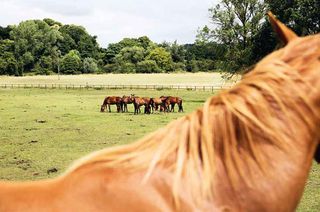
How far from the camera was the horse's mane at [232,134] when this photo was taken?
A: 162 centimetres

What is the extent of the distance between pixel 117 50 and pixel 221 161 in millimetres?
96617

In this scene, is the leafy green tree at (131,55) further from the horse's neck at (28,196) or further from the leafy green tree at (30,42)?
the horse's neck at (28,196)

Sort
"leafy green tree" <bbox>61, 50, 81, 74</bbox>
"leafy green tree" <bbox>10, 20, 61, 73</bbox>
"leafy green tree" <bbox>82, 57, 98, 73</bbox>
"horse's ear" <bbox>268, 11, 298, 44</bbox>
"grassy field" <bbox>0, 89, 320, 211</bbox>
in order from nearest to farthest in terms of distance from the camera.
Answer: "horse's ear" <bbox>268, 11, 298, 44</bbox>, "grassy field" <bbox>0, 89, 320, 211</bbox>, "leafy green tree" <bbox>10, 20, 61, 73</bbox>, "leafy green tree" <bbox>61, 50, 81, 74</bbox>, "leafy green tree" <bbox>82, 57, 98, 73</bbox>

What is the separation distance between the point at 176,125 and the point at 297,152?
47 cm

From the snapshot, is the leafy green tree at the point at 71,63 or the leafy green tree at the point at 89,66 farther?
the leafy green tree at the point at 89,66

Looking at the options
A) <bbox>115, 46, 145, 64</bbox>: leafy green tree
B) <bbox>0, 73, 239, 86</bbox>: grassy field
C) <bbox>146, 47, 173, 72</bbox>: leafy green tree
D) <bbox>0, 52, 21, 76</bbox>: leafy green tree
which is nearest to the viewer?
<bbox>0, 73, 239, 86</bbox>: grassy field

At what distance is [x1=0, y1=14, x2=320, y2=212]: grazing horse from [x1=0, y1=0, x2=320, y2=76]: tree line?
3516cm

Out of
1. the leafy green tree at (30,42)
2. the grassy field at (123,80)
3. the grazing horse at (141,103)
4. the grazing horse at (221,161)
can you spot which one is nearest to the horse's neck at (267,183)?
the grazing horse at (221,161)

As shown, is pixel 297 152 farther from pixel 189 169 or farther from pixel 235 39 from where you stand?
pixel 235 39

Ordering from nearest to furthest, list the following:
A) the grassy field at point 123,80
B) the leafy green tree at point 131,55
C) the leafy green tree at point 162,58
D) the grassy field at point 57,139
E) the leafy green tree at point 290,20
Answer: the grassy field at point 57,139
the leafy green tree at point 290,20
the grassy field at point 123,80
the leafy green tree at point 162,58
the leafy green tree at point 131,55

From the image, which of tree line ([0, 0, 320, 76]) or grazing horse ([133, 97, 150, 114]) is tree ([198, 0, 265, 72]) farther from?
grazing horse ([133, 97, 150, 114])

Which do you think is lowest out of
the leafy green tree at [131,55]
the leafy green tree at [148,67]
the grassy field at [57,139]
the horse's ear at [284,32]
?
the grassy field at [57,139]

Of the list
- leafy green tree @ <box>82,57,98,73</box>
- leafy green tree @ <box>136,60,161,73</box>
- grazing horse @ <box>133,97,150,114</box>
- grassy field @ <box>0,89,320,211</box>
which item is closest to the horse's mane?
grassy field @ <box>0,89,320,211</box>

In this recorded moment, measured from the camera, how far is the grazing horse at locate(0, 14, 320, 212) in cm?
158
